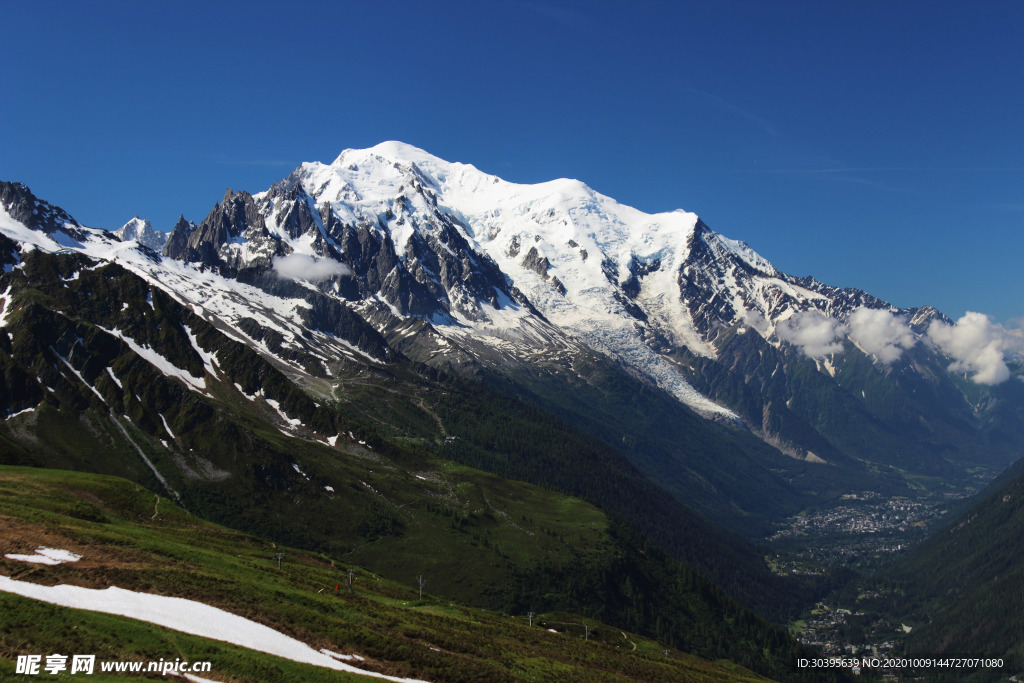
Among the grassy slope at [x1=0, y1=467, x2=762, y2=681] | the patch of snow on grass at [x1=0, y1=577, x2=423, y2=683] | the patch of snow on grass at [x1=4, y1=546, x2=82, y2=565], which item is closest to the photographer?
the grassy slope at [x1=0, y1=467, x2=762, y2=681]

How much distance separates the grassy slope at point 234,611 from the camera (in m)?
62.5

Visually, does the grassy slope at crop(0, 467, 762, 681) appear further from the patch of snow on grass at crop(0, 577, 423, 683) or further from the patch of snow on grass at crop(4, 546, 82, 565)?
the patch of snow on grass at crop(0, 577, 423, 683)

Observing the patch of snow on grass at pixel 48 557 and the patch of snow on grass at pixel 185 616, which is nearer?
the patch of snow on grass at pixel 185 616

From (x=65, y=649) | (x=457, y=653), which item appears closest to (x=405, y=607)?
(x=457, y=653)

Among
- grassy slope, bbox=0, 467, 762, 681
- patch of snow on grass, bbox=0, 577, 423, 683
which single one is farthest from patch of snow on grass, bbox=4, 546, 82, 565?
patch of snow on grass, bbox=0, 577, 423, 683

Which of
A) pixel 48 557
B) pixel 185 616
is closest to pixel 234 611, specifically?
pixel 185 616

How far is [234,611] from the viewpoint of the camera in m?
77.4

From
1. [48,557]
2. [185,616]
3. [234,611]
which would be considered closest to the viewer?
[185,616]

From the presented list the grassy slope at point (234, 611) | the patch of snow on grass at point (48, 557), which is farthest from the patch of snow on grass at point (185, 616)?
the patch of snow on grass at point (48, 557)

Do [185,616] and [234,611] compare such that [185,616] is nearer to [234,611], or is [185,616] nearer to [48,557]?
[234,611]

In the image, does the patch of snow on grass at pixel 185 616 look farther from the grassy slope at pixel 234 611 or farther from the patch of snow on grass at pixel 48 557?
the patch of snow on grass at pixel 48 557

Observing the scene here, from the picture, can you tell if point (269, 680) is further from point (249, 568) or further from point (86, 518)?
point (86, 518)

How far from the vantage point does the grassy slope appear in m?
62.5

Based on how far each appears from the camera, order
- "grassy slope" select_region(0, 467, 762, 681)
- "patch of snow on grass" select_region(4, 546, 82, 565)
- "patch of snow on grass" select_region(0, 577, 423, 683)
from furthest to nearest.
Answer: "patch of snow on grass" select_region(4, 546, 82, 565), "patch of snow on grass" select_region(0, 577, 423, 683), "grassy slope" select_region(0, 467, 762, 681)
